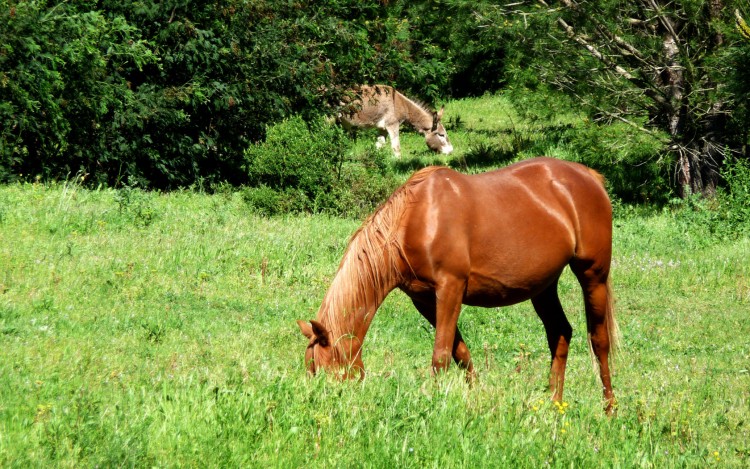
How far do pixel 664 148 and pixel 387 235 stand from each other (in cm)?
968

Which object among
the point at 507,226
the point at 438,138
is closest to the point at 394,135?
the point at 438,138

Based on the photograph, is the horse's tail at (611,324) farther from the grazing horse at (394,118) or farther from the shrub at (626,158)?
the grazing horse at (394,118)

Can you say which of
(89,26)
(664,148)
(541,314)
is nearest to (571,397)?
(541,314)

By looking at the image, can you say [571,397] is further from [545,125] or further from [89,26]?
[545,125]

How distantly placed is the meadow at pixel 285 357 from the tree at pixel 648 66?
151 centimetres

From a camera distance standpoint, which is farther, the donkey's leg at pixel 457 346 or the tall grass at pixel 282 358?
the donkey's leg at pixel 457 346

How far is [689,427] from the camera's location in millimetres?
5996

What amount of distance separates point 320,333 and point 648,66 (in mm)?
10928

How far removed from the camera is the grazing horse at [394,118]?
69.5ft

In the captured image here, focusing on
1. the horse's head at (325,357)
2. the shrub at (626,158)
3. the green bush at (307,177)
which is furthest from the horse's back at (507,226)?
the shrub at (626,158)

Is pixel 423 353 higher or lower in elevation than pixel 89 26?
lower

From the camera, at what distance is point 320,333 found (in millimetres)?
5625

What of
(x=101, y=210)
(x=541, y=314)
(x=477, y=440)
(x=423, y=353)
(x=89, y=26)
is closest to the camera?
(x=477, y=440)

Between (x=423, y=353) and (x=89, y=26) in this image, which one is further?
(x=89, y=26)
